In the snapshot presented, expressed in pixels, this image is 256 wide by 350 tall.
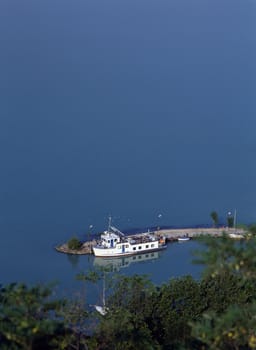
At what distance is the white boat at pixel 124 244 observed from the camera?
263 inches

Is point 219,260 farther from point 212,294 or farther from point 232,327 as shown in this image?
point 212,294

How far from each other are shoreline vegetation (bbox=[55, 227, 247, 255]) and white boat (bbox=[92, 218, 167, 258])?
0.08 metres

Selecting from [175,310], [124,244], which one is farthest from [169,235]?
[175,310]

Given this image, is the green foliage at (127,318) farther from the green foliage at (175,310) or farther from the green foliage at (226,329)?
the green foliage at (226,329)

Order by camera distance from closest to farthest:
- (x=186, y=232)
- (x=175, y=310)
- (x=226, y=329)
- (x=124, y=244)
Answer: (x=226, y=329) → (x=175, y=310) → (x=124, y=244) → (x=186, y=232)

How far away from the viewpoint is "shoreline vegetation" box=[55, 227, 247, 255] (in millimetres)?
6605

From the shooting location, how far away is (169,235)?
7.07 m

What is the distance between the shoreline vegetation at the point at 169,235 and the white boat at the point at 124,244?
8 cm

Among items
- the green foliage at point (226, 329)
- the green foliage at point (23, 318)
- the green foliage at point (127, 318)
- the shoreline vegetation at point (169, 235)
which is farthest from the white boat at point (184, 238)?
the green foliage at point (226, 329)

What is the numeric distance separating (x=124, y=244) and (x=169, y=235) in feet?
1.76

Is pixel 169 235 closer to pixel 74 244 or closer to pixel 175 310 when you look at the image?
pixel 74 244

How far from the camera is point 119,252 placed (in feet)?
22.2

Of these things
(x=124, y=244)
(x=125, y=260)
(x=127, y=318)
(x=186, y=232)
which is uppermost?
(x=186, y=232)

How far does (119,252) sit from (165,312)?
2.85 m
